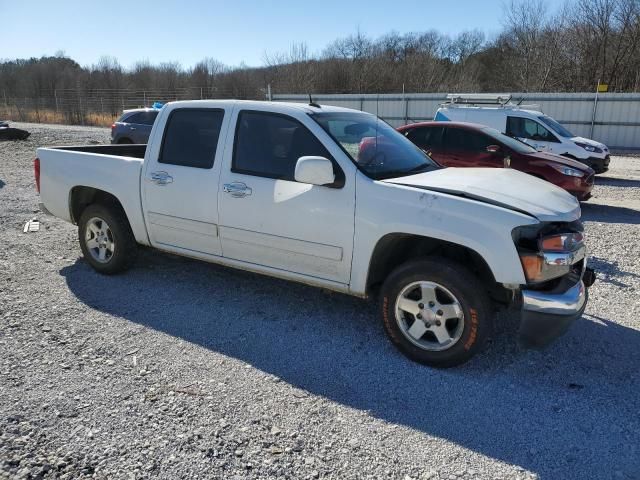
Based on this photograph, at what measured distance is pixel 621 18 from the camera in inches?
1273

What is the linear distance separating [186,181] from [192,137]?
45cm

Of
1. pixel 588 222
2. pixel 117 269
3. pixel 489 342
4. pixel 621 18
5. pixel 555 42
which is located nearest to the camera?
pixel 489 342

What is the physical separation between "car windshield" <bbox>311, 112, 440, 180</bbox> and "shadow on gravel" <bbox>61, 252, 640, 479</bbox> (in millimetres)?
1349

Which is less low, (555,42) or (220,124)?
(555,42)

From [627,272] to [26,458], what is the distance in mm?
5946

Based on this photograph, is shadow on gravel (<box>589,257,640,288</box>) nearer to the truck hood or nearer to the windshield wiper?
the truck hood

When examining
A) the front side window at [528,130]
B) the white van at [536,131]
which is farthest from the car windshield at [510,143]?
the front side window at [528,130]

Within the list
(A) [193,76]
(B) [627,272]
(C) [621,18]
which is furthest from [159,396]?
(A) [193,76]

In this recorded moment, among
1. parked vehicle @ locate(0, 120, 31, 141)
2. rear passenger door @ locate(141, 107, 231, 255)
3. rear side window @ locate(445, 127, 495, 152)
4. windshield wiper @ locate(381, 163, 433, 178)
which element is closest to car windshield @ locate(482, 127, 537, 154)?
rear side window @ locate(445, 127, 495, 152)

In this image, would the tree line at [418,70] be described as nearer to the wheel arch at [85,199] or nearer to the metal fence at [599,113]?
the metal fence at [599,113]

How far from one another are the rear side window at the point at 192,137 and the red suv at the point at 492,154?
626 centimetres

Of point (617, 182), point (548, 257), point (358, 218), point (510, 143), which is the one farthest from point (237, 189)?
point (617, 182)

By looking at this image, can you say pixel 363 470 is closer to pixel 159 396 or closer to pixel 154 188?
pixel 159 396

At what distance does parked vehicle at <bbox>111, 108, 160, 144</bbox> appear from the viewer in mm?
14641
